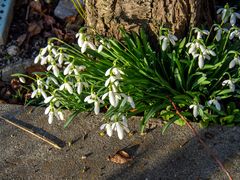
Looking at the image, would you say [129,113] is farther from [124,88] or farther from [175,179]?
[175,179]

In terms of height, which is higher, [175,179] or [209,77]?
[209,77]

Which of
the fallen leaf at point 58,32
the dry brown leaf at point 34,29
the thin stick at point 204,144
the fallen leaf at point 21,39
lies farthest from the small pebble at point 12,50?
the thin stick at point 204,144

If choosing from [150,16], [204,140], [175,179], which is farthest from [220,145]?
[150,16]

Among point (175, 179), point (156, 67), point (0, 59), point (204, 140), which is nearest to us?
point (175, 179)

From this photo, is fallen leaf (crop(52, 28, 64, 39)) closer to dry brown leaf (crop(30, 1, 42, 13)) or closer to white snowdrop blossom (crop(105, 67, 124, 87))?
dry brown leaf (crop(30, 1, 42, 13))

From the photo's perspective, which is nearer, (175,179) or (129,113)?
(175,179)

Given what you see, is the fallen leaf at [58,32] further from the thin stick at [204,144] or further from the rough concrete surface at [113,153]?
the thin stick at [204,144]

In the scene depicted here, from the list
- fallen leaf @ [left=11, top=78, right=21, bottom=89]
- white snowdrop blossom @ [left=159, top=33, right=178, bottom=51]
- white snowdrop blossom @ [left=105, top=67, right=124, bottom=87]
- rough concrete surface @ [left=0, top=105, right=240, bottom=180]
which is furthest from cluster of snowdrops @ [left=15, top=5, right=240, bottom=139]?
fallen leaf @ [left=11, top=78, right=21, bottom=89]
